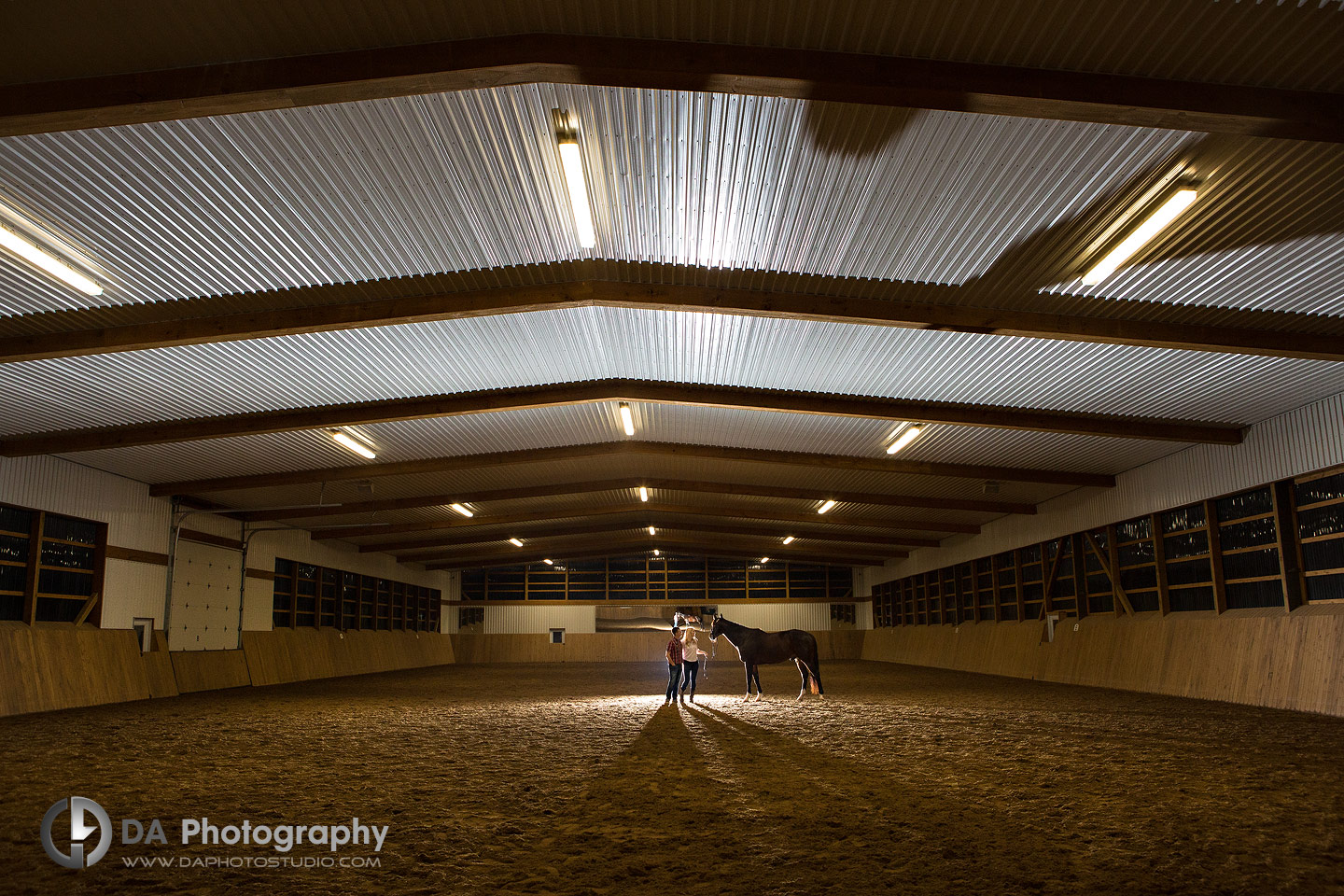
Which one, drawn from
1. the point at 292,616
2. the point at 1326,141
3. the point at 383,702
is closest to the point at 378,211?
the point at 1326,141

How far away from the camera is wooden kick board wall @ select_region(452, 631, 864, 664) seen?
129 feet

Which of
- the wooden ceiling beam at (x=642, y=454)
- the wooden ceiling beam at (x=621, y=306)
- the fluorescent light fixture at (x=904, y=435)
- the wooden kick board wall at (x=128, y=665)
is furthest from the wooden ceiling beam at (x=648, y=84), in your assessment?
the wooden ceiling beam at (x=642, y=454)

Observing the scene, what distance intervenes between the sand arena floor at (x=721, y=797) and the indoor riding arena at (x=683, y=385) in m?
0.06

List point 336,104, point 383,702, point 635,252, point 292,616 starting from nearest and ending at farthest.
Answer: point 336,104 → point 635,252 → point 383,702 → point 292,616

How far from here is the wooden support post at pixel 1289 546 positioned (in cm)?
1449

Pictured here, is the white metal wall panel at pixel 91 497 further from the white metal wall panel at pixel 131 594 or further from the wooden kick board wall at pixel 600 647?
the wooden kick board wall at pixel 600 647

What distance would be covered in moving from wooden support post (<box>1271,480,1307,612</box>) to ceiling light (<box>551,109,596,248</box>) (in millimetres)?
13052

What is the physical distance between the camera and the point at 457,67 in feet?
21.8

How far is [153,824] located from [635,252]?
289 inches

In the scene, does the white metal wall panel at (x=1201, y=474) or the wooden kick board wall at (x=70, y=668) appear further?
the wooden kick board wall at (x=70, y=668)

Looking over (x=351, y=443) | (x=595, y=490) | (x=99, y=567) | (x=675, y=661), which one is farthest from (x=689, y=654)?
(x=99, y=567)

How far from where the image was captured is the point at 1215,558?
16625 millimetres

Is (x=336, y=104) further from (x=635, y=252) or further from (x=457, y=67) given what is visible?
(x=635, y=252)

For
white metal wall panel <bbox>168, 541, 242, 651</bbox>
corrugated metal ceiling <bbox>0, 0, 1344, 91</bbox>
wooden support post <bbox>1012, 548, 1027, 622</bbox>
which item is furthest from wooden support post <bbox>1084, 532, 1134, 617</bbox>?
white metal wall panel <bbox>168, 541, 242, 651</bbox>
